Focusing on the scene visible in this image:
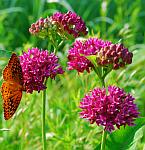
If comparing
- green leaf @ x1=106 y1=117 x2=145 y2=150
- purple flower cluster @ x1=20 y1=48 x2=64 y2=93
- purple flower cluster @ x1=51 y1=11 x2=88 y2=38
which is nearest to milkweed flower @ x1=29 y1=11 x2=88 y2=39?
purple flower cluster @ x1=51 y1=11 x2=88 y2=38

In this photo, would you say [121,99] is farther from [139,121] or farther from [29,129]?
[29,129]

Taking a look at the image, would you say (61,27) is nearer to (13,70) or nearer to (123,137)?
(13,70)

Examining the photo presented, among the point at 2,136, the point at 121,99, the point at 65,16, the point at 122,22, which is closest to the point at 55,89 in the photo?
the point at 2,136

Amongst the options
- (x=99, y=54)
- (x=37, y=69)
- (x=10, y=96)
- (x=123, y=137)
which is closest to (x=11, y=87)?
(x=10, y=96)

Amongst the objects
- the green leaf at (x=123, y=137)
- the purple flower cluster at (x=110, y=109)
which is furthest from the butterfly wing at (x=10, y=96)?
the green leaf at (x=123, y=137)

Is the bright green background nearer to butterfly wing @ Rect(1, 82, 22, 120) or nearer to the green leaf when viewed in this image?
the green leaf

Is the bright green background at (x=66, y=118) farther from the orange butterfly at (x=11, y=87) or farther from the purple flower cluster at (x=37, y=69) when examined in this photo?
the orange butterfly at (x=11, y=87)
